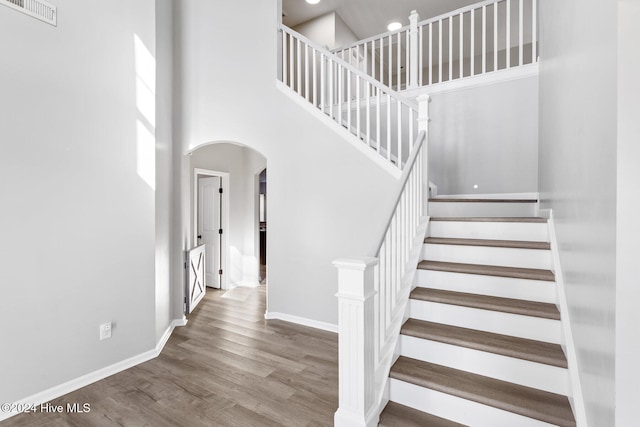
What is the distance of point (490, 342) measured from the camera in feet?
6.49

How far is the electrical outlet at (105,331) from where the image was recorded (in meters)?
2.74

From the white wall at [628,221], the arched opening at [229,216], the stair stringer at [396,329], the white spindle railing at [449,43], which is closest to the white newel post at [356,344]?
the stair stringer at [396,329]

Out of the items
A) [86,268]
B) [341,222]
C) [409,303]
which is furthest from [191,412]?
[341,222]

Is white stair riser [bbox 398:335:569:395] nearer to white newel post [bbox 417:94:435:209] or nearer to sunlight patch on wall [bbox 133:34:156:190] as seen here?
white newel post [bbox 417:94:435:209]

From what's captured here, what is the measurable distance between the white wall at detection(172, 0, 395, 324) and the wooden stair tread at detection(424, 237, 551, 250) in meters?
0.97

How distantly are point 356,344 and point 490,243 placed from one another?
1.45 m

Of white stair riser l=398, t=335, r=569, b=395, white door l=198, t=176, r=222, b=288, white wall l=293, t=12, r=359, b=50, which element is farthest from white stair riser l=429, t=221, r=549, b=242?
white wall l=293, t=12, r=359, b=50

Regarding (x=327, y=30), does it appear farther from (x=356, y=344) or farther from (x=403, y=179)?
(x=356, y=344)

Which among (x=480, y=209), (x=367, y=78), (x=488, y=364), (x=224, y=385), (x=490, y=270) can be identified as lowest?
(x=224, y=385)

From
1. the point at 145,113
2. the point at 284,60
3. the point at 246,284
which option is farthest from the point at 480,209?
the point at 246,284

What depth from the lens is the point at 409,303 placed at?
2.39m

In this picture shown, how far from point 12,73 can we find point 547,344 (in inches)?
156

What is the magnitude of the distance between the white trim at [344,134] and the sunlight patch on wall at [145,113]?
1.39m

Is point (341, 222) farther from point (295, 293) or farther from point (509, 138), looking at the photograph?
point (509, 138)
